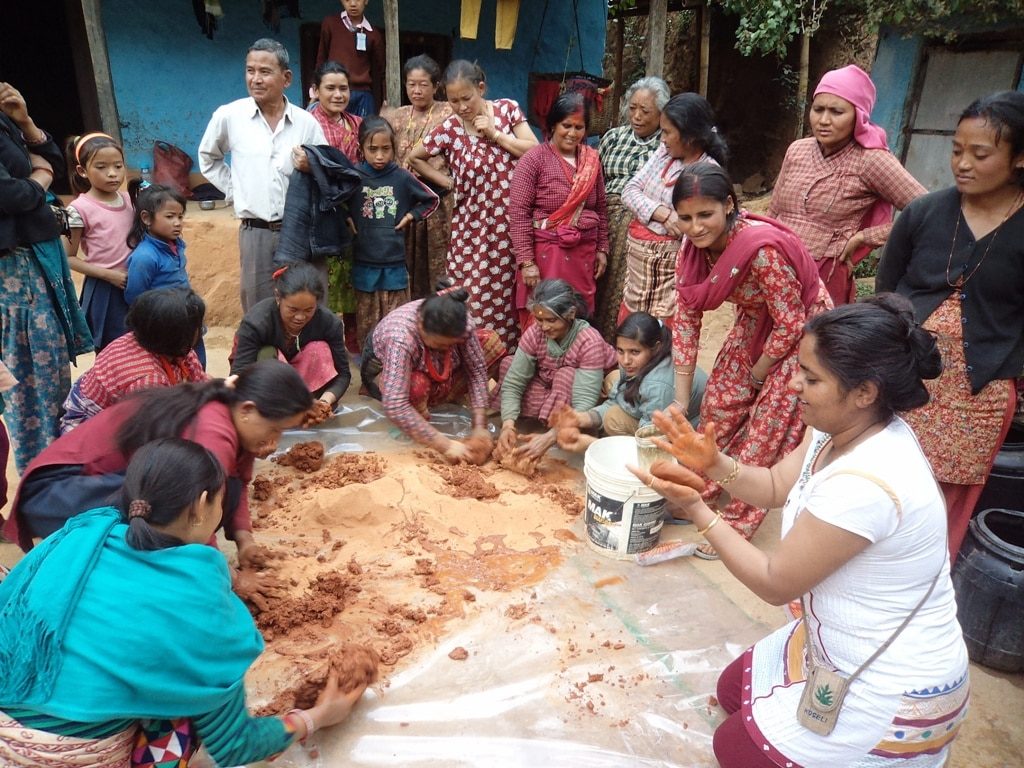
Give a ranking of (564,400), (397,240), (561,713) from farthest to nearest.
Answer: (397,240)
(564,400)
(561,713)

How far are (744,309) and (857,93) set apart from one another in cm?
109

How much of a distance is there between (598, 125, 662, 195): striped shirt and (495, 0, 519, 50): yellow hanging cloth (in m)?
2.97

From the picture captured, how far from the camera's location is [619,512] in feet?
8.82

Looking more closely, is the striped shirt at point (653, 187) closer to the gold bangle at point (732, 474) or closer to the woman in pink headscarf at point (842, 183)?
the woman in pink headscarf at point (842, 183)

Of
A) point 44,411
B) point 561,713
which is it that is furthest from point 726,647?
point 44,411

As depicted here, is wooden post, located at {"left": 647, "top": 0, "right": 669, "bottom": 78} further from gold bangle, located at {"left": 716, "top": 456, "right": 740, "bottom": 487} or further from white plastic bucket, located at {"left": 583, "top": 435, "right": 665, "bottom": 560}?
gold bangle, located at {"left": 716, "top": 456, "right": 740, "bottom": 487}

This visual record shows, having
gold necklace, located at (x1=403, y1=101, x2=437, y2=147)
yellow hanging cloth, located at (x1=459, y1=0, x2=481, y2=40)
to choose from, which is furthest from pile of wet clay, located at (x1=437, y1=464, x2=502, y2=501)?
yellow hanging cloth, located at (x1=459, y1=0, x2=481, y2=40)

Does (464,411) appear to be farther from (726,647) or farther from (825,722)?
(825,722)

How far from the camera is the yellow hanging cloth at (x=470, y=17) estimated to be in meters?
6.45

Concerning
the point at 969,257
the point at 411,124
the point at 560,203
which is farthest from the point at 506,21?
the point at 969,257

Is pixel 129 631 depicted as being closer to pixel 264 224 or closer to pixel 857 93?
pixel 264 224

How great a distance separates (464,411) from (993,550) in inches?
102

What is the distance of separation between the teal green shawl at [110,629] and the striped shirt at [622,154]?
3.45 metres

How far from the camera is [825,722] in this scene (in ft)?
5.41
